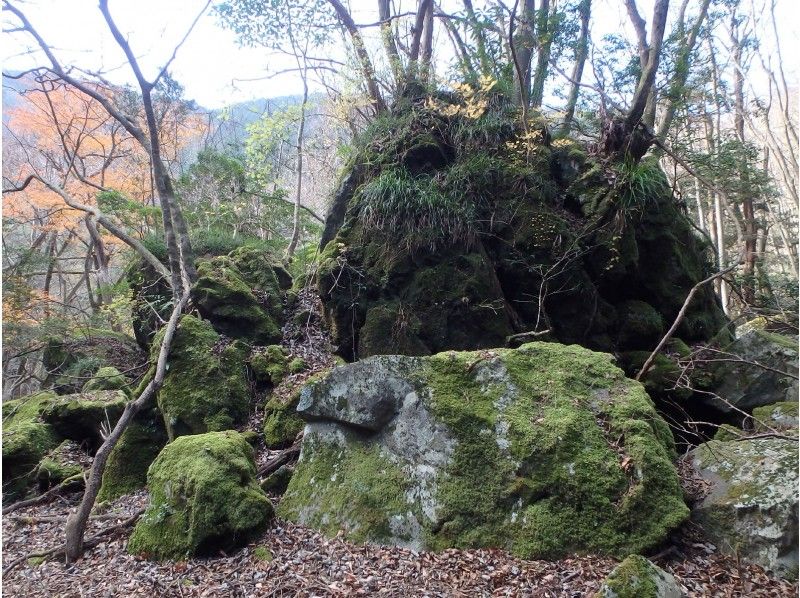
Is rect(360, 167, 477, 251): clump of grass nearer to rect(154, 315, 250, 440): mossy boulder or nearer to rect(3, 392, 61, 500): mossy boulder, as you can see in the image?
rect(154, 315, 250, 440): mossy boulder

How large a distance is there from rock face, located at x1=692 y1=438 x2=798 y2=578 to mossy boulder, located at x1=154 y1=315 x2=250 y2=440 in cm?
516

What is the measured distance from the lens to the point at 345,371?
4.84m

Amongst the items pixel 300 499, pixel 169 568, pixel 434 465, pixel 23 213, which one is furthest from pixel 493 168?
pixel 23 213

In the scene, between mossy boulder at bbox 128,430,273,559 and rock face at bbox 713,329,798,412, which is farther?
rock face at bbox 713,329,798,412

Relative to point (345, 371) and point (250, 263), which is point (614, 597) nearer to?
point (345, 371)

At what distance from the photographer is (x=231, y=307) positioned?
7230 millimetres

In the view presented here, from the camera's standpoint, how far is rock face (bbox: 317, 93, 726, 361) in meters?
6.87

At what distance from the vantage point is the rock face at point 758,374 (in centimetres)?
575

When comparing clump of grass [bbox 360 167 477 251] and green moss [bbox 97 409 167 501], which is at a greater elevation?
clump of grass [bbox 360 167 477 251]

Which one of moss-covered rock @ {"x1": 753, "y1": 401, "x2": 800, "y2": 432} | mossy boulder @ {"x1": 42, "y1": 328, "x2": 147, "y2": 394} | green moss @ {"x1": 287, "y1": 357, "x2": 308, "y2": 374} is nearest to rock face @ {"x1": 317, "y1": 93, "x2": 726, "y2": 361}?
green moss @ {"x1": 287, "y1": 357, "x2": 308, "y2": 374}

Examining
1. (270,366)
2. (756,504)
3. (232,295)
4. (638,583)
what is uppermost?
(232,295)

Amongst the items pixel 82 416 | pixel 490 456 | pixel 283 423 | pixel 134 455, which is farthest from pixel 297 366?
pixel 490 456

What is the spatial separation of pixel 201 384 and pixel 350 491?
9.40ft

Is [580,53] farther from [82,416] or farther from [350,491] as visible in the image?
[82,416]
